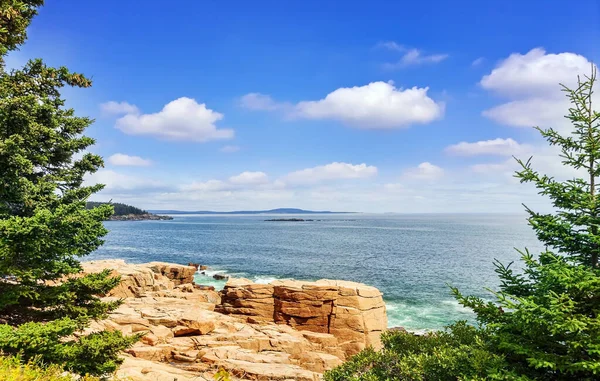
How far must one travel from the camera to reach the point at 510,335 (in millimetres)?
7840

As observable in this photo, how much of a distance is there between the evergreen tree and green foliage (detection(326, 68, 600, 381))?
10304mm

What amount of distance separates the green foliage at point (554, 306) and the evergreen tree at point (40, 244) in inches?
406

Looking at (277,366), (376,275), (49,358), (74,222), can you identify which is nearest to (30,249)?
(74,222)

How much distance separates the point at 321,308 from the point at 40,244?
18889mm

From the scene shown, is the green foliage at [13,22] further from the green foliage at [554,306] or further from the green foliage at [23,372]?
the green foliage at [554,306]

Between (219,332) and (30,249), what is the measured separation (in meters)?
12.6

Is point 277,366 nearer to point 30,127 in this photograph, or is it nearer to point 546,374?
point 546,374

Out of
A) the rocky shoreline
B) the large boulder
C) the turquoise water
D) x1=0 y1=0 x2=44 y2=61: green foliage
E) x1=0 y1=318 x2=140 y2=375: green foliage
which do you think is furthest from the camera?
the turquoise water

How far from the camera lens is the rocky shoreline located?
52.0 ft

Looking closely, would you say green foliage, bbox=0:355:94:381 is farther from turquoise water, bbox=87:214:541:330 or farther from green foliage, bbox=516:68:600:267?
turquoise water, bbox=87:214:541:330

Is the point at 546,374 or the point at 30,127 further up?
the point at 30,127

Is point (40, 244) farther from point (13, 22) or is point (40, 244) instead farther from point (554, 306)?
point (554, 306)

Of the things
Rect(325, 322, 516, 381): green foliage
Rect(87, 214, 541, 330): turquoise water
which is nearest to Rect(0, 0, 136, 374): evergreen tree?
Rect(325, 322, 516, 381): green foliage

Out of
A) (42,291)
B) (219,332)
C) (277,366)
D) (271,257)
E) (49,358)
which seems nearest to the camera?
(49,358)
